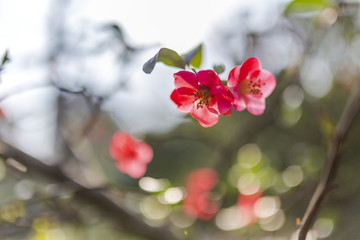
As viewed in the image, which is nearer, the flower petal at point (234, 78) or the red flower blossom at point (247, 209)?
the flower petal at point (234, 78)

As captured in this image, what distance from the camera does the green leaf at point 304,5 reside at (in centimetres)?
80

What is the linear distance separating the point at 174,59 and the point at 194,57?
6 centimetres

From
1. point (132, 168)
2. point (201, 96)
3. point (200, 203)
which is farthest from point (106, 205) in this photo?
point (201, 96)

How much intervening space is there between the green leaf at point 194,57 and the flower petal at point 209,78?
0.02m

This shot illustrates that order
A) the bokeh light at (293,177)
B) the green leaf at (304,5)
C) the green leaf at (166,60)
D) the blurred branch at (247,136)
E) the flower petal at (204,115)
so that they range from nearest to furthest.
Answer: the green leaf at (166,60) < the flower petal at (204,115) < the green leaf at (304,5) < the bokeh light at (293,177) < the blurred branch at (247,136)

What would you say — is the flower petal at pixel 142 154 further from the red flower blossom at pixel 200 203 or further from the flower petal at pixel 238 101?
the flower petal at pixel 238 101

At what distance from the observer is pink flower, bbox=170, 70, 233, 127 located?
0.52m

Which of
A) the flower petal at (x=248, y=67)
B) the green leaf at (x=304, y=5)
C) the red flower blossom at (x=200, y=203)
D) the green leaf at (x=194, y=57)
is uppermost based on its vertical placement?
the green leaf at (x=304, y=5)

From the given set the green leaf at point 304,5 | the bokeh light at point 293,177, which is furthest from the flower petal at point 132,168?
the green leaf at point 304,5

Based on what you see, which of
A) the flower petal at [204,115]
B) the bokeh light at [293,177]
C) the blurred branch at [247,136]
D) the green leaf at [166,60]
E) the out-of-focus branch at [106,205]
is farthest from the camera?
the blurred branch at [247,136]

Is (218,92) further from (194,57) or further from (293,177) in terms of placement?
(293,177)

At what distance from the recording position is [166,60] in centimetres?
48

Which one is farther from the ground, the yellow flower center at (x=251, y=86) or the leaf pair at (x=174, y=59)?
the yellow flower center at (x=251, y=86)

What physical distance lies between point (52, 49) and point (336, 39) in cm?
101
